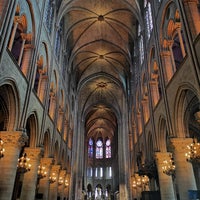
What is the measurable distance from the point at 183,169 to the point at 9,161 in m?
8.22

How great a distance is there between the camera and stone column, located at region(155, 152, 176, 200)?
13.1 m

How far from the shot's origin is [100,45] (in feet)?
92.0

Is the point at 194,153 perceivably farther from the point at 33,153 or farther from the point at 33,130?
the point at 33,130

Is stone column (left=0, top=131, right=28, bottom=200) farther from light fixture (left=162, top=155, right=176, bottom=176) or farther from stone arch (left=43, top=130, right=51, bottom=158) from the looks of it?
light fixture (left=162, top=155, right=176, bottom=176)

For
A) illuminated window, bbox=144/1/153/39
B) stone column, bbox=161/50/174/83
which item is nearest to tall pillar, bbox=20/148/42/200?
stone column, bbox=161/50/174/83

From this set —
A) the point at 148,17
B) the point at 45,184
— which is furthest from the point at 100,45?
the point at 45,184

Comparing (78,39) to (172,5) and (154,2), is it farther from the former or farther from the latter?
(172,5)

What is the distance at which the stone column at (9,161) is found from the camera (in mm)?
9375

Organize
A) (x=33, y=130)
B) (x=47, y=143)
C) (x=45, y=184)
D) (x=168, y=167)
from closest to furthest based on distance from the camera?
(x=168, y=167) < (x=33, y=130) < (x=45, y=184) < (x=47, y=143)

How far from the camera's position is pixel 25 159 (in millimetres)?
12562

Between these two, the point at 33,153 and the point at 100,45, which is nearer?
the point at 33,153

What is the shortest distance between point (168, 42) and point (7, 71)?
9.01 meters

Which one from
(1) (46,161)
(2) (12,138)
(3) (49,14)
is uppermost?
(3) (49,14)

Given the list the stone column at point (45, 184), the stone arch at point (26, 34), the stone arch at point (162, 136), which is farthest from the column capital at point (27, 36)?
the stone arch at point (162, 136)
